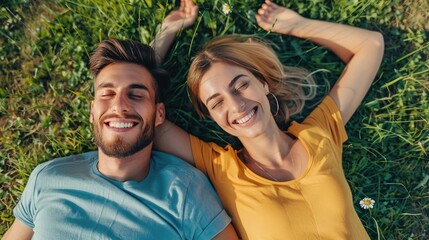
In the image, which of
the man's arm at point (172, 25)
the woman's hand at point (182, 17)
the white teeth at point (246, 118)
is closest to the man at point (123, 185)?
the man's arm at point (172, 25)

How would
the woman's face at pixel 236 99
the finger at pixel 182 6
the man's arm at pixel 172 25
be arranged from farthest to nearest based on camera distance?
the finger at pixel 182 6 < the man's arm at pixel 172 25 < the woman's face at pixel 236 99

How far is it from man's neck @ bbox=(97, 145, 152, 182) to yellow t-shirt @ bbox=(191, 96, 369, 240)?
1.53ft

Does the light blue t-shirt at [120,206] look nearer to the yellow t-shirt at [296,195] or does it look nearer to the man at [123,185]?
the man at [123,185]

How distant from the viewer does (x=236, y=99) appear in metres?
3.24

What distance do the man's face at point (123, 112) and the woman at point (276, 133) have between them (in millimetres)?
404

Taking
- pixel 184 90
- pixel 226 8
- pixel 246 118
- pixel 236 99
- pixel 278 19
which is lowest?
pixel 184 90

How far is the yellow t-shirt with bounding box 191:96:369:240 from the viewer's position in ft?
10.3

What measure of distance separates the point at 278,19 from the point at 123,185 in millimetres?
2113

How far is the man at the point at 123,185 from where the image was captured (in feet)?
10.5

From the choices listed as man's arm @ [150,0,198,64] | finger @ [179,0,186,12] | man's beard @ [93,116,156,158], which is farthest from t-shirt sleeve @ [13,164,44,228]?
finger @ [179,0,186,12]

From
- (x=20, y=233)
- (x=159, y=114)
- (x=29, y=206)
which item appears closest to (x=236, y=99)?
(x=159, y=114)

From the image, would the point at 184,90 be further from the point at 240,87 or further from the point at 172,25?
the point at 240,87

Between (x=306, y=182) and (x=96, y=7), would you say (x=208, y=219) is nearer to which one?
(x=306, y=182)

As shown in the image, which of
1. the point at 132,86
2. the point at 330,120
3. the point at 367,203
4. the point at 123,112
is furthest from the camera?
the point at 367,203
